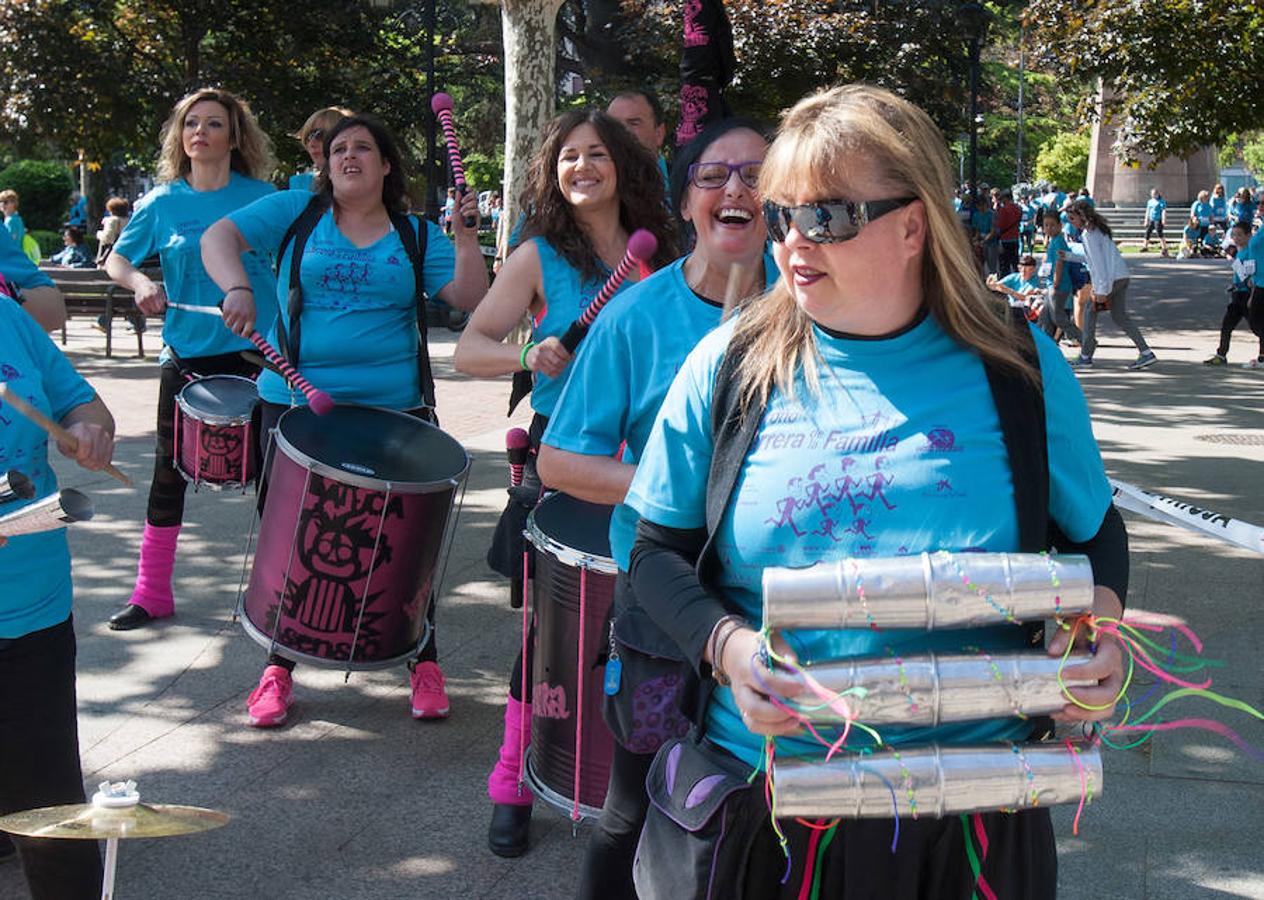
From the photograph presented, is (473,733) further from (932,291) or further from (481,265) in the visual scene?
(932,291)

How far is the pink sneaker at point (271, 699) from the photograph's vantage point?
4.82 m

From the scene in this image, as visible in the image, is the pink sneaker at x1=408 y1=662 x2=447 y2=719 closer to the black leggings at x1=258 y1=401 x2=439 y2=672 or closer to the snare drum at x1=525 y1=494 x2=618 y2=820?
the black leggings at x1=258 y1=401 x2=439 y2=672

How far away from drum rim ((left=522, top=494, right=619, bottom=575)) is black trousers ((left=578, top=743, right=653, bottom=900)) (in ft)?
1.87

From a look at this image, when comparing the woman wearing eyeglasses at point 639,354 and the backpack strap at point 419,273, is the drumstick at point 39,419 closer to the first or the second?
the woman wearing eyeglasses at point 639,354

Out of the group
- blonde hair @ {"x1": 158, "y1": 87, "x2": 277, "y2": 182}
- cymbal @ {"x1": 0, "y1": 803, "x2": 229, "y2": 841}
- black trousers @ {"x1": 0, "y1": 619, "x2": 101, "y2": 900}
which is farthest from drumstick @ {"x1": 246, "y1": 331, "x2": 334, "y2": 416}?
cymbal @ {"x1": 0, "y1": 803, "x2": 229, "y2": 841}

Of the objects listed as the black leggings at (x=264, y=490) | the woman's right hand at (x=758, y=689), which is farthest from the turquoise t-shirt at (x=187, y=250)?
the woman's right hand at (x=758, y=689)

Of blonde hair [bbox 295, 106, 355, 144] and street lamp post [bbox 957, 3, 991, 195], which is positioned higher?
street lamp post [bbox 957, 3, 991, 195]

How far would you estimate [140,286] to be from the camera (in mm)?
5598

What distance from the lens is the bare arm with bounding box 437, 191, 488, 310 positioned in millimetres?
4906

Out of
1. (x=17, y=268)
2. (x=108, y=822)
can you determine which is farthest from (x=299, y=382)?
(x=108, y=822)

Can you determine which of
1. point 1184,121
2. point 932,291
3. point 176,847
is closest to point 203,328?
point 176,847

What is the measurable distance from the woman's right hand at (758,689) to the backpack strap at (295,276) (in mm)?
3245

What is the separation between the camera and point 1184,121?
50.4 ft

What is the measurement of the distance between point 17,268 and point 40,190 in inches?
1266
